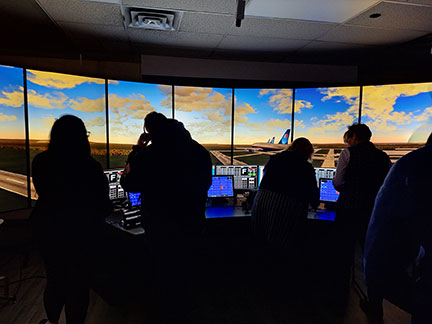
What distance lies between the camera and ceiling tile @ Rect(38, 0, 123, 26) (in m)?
2.65

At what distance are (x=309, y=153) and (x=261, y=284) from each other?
1434 millimetres

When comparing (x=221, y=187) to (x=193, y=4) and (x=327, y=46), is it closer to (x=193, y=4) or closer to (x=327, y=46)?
(x=193, y=4)

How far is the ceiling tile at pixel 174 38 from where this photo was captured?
3.39m

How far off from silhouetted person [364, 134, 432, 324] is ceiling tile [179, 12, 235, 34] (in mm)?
2624

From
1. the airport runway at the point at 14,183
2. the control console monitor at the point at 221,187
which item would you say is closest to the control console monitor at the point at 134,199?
the control console monitor at the point at 221,187

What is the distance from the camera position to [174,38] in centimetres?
356

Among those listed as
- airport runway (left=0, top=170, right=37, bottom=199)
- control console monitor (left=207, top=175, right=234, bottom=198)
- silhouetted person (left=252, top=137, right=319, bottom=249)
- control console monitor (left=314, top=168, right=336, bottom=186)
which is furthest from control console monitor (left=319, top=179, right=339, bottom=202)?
airport runway (left=0, top=170, right=37, bottom=199)

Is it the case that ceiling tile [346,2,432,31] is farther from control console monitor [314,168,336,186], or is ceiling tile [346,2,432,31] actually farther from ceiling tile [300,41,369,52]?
control console monitor [314,168,336,186]

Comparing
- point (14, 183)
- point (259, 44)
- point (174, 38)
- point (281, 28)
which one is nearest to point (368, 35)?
point (281, 28)

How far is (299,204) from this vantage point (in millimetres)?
2408

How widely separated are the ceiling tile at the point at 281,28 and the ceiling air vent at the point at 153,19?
2.19 feet

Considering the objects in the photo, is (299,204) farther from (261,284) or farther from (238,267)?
(238,267)

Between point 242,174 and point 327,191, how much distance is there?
0.98 meters

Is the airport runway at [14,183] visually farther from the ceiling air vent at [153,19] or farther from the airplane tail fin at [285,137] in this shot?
the ceiling air vent at [153,19]
